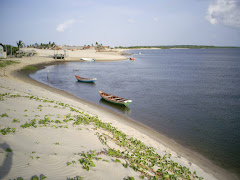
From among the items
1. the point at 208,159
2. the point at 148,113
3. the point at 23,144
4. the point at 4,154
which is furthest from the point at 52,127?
the point at 148,113

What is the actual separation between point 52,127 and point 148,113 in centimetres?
1386

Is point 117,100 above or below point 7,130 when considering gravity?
below

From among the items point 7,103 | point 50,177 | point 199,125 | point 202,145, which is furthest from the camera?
point 199,125

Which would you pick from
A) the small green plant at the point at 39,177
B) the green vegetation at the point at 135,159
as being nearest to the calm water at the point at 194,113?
the green vegetation at the point at 135,159

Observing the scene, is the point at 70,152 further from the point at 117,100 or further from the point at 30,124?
the point at 117,100

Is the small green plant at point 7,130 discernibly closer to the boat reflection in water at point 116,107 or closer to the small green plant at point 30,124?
A: the small green plant at point 30,124

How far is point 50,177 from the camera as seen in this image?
640 cm

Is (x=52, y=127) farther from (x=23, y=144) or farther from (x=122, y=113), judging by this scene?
(x=122, y=113)

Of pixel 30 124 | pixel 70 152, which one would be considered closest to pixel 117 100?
pixel 30 124

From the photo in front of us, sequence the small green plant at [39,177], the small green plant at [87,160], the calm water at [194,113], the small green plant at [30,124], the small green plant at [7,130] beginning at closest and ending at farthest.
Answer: the small green plant at [39,177] → the small green plant at [87,160] → the small green plant at [7,130] → the small green plant at [30,124] → the calm water at [194,113]

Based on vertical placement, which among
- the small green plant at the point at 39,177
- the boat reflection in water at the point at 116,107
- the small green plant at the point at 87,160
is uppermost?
the small green plant at the point at 39,177

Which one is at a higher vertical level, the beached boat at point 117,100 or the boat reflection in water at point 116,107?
the beached boat at point 117,100

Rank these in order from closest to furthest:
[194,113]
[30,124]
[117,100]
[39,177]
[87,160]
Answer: [39,177]
[87,160]
[30,124]
[194,113]
[117,100]

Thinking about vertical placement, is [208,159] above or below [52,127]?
below
